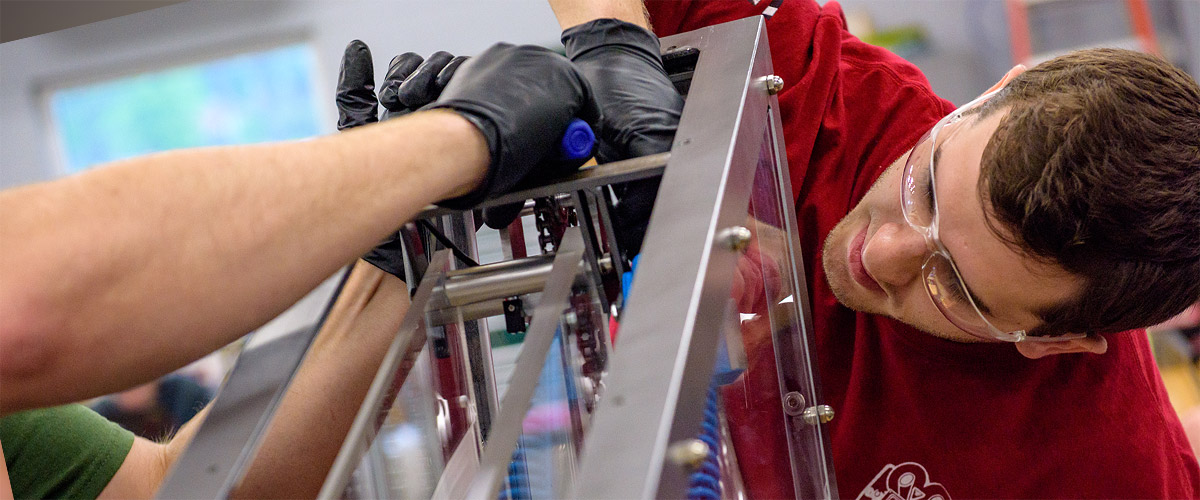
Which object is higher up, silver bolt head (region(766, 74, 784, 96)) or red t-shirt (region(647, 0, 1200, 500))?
silver bolt head (region(766, 74, 784, 96))

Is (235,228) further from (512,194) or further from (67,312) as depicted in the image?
(512,194)

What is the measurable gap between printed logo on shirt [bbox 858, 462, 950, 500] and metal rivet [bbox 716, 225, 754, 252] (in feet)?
2.59

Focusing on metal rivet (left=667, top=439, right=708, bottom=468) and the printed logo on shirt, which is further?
the printed logo on shirt

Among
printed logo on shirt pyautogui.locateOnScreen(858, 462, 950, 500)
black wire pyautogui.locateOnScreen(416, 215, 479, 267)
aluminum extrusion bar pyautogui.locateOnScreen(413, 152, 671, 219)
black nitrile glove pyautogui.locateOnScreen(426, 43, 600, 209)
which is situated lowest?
printed logo on shirt pyautogui.locateOnScreen(858, 462, 950, 500)

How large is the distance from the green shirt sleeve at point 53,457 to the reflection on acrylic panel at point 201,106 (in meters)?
2.70

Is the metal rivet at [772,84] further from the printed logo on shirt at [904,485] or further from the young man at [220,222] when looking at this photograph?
the printed logo on shirt at [904,485]

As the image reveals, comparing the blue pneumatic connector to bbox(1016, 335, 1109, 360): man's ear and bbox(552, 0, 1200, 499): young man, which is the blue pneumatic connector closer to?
bbox(552, 0, 1200, 499): young man

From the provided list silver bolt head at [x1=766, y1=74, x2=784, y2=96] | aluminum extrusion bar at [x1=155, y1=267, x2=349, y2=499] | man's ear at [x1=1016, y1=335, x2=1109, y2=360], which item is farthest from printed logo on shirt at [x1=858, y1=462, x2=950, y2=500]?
aluminum extrusion bar at [x1=155, y1=267, x2=349, y2=499]

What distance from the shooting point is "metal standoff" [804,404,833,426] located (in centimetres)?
90

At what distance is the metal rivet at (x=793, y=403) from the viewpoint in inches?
33.7

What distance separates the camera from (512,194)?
28.9 inches

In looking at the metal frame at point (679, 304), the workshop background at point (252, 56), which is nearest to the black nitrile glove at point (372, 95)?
the metal frame at point (679, 304)

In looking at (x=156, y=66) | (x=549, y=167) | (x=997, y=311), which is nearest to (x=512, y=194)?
(x=549, y=167)

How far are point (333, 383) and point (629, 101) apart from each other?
0.48 meters
